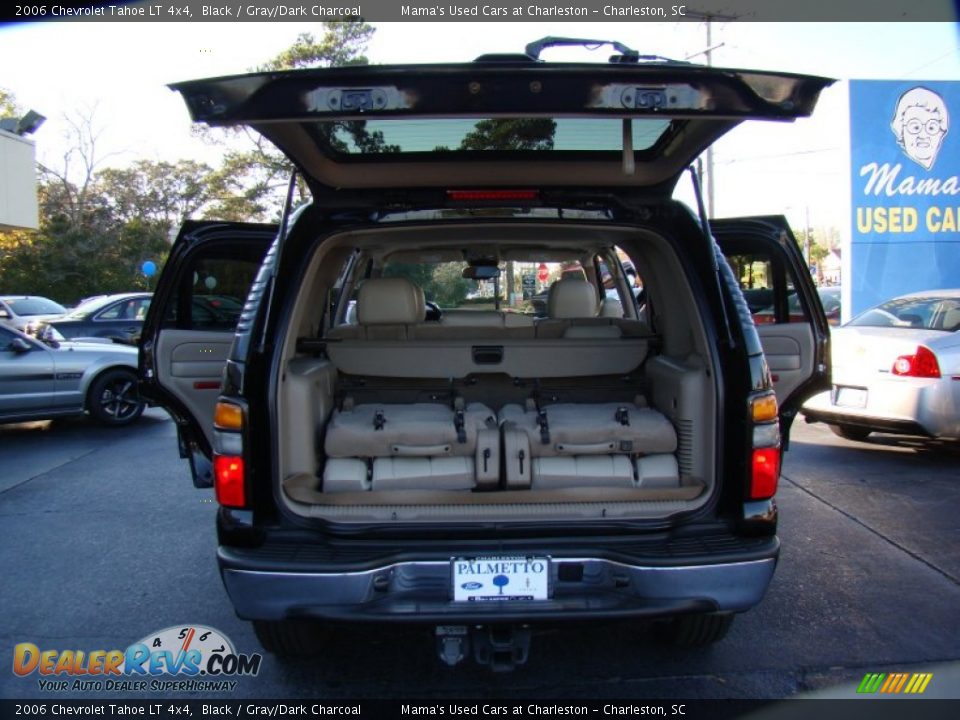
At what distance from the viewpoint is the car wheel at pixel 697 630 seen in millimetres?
3062

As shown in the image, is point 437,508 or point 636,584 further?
point 437,508

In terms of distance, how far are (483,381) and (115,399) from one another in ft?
20.8

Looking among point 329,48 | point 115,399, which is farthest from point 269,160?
point 115,399

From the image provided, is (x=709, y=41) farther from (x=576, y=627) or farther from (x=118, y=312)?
(x=576, y=627)

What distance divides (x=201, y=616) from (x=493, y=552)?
180 centimetres

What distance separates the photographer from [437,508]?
293 centimetres

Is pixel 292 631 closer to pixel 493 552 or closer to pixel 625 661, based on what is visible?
pixel 493 552

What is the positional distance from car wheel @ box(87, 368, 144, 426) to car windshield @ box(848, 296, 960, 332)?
7.74m

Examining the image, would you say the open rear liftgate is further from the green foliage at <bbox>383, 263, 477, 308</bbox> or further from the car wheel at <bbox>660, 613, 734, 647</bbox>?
the green foliage at <bbox>383, 263, 477, 308</bbox>

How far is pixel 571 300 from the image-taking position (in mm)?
4590

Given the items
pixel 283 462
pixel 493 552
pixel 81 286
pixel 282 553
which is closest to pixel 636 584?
pixel 493 552

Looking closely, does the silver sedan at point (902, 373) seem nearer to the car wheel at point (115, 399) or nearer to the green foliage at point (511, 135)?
the green foliage at point (511, 135)

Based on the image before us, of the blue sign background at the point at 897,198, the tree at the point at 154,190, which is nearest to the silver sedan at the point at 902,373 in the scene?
the blue sign background at the point at 897,198

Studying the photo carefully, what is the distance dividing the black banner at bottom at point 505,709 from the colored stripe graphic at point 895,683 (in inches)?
2.4
